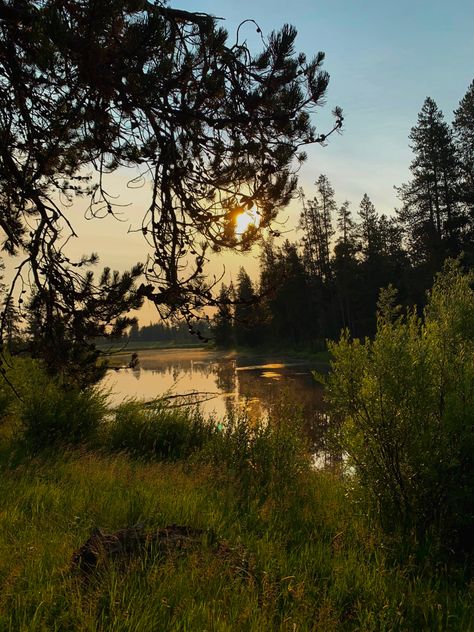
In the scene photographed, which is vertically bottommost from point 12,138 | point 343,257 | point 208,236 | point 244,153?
point 208,236

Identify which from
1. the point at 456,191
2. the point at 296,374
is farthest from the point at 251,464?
the point at 456,191

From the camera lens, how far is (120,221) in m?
4.84

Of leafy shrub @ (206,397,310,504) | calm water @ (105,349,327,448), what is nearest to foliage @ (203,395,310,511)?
leafy shrub @ (206,397,310,504)

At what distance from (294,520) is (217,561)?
6.52 feet

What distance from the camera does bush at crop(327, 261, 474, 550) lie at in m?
4.75

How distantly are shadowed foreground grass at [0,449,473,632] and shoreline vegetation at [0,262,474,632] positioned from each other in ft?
0.05

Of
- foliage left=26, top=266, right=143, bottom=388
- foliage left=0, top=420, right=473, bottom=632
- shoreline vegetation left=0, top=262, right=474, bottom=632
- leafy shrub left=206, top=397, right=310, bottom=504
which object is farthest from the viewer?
leafy shrub left=206, top=397, right=310, bottom=504

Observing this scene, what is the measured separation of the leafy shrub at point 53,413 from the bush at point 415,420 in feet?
18.9

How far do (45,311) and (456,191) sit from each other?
36.3m

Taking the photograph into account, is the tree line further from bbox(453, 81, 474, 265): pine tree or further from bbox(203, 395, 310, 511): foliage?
bbox(203, 395, 310, 511): foliage

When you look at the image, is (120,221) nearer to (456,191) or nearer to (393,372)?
(393,372)

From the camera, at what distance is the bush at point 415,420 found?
475 centimetres

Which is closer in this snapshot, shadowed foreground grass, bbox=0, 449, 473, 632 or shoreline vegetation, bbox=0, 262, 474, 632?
shadowed foreground grass, bbox=0, 449, 473, 632

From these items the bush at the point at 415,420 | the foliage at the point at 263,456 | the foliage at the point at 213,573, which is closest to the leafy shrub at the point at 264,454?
the foliage at the point at 263,456
